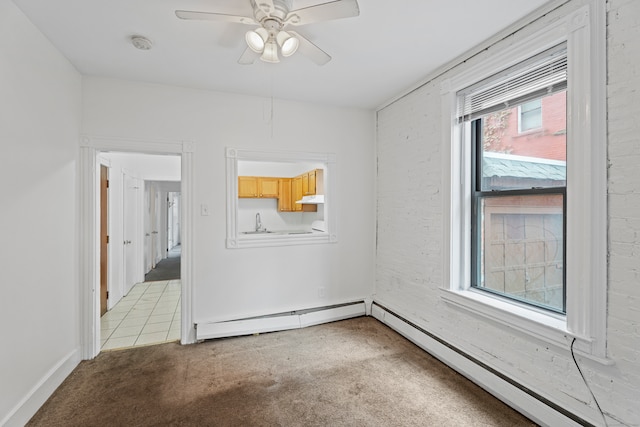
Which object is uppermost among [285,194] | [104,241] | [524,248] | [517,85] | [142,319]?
[517,85]

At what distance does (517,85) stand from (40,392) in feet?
12.9

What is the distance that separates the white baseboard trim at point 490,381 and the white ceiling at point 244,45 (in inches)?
96.8

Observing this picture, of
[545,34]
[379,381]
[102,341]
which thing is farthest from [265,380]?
[545,34]

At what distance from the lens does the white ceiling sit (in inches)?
74.1

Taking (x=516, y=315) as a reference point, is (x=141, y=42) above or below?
above

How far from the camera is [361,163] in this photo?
151 inches

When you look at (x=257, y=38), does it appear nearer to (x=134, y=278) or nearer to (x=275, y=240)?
(x=275, y=240)

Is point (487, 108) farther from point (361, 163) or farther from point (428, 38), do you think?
point (361, 163)

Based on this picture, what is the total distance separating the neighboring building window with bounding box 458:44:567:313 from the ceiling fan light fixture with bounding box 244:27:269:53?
5.58ft

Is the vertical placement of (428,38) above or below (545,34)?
above

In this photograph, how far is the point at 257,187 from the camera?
6535 millimetres

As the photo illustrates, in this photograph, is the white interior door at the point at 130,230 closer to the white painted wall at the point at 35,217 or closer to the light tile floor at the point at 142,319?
the light tile floor at the point at 142,319

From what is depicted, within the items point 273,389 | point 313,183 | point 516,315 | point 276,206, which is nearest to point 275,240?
point 273,389

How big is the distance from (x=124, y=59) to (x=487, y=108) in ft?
9.75
